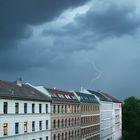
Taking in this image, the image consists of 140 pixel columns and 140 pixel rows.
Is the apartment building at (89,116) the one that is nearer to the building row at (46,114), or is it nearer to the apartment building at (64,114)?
the building row at (46,114)

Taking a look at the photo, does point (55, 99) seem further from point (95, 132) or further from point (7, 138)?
point (95, 132)

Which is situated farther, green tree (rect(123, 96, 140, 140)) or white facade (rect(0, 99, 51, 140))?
green tree (rect(123, 96, 140, 140))

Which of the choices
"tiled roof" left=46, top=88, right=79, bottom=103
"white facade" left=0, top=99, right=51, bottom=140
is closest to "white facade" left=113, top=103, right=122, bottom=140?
"tiled roof" left=46, top=88, right=79, bottom=103

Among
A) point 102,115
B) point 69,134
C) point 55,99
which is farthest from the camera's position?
point 102,115

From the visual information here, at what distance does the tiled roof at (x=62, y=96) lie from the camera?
3775 inches

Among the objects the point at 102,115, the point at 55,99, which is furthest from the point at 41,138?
the point at 102,115

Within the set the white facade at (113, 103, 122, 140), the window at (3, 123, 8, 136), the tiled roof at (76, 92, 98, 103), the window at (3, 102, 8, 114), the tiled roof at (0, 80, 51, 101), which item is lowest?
the white facade at (113, 103, 122, 140)

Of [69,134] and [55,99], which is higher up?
[55,99]

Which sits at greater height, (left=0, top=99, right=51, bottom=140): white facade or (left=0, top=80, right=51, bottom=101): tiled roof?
(left=0, top=80, right=51, bottom=101): tiled roof

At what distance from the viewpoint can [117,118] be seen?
184 meters

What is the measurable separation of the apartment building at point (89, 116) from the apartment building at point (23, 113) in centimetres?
2807

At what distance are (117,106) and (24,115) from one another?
113m

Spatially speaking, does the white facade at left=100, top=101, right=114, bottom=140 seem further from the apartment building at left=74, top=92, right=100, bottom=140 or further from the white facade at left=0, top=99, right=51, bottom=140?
the white facade at left=0, top=99, right=51, bottom=140

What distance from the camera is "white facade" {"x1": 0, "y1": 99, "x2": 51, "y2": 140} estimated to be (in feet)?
233
